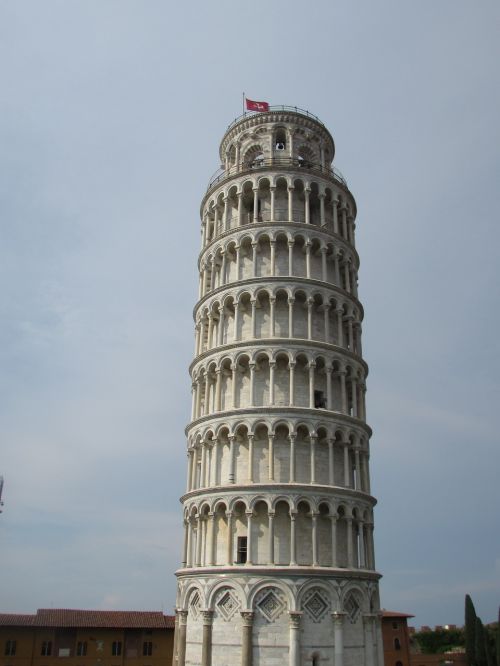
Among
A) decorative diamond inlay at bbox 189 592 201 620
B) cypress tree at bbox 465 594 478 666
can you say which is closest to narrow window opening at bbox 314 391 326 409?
decorative diamond inlay at bbox 189 592 201 620

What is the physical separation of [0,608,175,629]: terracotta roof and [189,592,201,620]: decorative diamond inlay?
108 ft

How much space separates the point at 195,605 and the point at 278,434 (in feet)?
33.7

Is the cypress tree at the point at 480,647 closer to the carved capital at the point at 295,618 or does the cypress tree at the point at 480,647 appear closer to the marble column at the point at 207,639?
the carved capital at the point at 295,618

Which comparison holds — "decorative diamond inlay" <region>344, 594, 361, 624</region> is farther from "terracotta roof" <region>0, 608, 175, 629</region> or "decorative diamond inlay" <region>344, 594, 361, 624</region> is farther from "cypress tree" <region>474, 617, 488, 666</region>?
"terracotta roof" <region>0, 608, 175, 629</region>

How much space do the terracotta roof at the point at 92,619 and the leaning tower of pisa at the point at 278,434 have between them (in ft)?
105

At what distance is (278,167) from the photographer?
40875 mm

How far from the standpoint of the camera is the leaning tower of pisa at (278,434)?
3122 cm

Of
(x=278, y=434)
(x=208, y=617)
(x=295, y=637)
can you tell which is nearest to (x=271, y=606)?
(x=295, y=637)

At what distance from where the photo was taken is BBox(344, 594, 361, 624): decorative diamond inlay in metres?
32.2

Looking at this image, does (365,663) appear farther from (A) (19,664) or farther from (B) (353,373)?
(A) (19,664)

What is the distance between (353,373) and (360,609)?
44.0 feet

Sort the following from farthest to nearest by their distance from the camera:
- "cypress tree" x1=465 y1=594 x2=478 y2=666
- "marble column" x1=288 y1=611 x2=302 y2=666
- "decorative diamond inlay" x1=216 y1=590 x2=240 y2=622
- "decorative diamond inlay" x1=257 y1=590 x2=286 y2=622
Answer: "cypress tree" x1=465 y1=594 x2=478 y2=666 → "decorative diamond inlay" x1=216 y1=590 x2=240 y2=622 → "decorative diamond inlay" x1=257 y1=590 x2=286 y2=622 → "marble column" x1=288 y1=611 x2=302 y2=666

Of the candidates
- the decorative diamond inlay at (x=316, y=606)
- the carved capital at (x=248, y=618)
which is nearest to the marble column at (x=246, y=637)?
the carved capital at (x=248, y=618)

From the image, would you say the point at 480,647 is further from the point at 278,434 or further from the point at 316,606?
the point at 278,434
